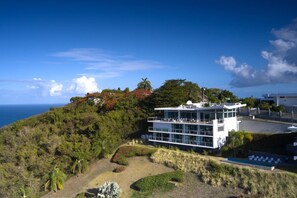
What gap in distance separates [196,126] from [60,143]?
64.0ft

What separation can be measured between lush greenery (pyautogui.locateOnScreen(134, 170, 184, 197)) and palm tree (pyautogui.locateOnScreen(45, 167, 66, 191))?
376 inches

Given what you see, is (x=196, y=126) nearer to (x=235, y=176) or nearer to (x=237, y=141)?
(x=237, y=141)

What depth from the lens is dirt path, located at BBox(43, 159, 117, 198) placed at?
120 feet

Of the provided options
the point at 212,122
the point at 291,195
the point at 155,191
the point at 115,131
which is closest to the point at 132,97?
the point at 115,131

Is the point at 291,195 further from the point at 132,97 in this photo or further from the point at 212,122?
the point at 132,97

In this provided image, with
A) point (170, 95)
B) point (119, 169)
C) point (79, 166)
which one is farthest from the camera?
point (170, 95)

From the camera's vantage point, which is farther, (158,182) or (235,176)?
(158,182)

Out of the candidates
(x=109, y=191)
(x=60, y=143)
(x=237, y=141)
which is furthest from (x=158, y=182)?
(x=60, y=143)

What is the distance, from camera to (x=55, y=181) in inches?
1480

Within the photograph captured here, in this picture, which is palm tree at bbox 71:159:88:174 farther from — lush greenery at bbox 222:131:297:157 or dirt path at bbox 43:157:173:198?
lush greenery at bbox 222:131:297:157

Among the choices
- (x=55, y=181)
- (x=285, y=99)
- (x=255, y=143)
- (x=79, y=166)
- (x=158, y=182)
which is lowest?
(x=55, y=181)

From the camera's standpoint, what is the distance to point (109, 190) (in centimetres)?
3281

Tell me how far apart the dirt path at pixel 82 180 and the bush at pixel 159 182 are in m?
7.31

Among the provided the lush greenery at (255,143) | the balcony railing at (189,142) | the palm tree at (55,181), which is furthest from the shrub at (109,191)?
the lush greenery at (255,143)
